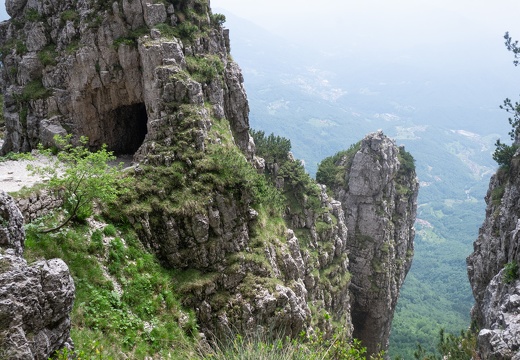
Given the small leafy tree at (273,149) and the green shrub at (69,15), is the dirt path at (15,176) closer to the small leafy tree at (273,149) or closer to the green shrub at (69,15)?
the green shrub at (69,15)

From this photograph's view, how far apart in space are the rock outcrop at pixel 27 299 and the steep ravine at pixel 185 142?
823 cm

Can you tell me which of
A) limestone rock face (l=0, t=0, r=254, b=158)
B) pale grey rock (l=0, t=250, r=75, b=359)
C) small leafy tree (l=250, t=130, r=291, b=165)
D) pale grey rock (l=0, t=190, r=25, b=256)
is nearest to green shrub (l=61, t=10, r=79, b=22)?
limestone rock face (l=0, t=0, r=254, b=158)

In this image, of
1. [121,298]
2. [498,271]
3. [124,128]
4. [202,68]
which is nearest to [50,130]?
[124,128]

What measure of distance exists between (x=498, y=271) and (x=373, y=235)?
21.5m

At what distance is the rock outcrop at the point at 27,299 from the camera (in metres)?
8.04

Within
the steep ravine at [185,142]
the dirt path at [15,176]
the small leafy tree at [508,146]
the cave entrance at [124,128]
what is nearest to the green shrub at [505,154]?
the small leafy tree at [508,146]

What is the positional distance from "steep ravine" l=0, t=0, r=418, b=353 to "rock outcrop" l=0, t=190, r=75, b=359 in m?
8.23

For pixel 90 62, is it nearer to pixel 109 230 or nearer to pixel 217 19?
pixel 217 19

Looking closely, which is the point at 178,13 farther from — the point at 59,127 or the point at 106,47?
the point at 59,127

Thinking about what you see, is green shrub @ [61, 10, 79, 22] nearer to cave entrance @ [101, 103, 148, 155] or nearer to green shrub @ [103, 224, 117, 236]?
cave entrance @ [101, 103, 148, 155]

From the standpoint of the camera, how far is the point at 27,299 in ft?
28.1

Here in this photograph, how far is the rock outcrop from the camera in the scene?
804cm

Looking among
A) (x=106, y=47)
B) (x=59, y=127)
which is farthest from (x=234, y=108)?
(x=59, y=127)

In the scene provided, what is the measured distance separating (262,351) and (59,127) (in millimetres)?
20539
